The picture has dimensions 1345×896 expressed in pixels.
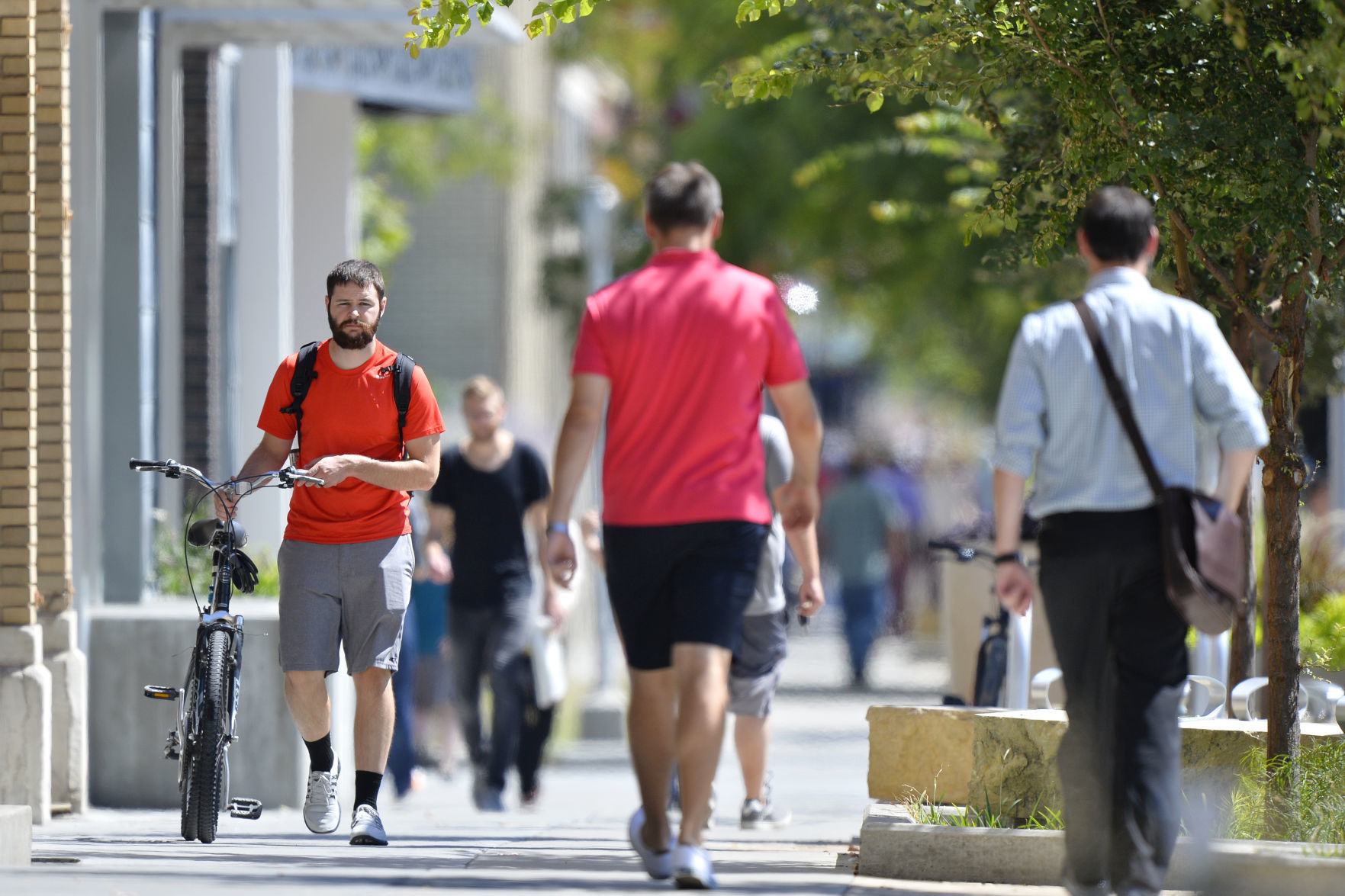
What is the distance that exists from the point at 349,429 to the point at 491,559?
145 inches

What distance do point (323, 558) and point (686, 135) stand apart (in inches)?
551

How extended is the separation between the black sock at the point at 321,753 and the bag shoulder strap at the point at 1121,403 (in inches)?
115

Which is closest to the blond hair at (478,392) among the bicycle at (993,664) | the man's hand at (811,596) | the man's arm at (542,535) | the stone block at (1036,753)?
the man's arm at (542,535)

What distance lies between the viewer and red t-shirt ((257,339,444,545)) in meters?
6.53

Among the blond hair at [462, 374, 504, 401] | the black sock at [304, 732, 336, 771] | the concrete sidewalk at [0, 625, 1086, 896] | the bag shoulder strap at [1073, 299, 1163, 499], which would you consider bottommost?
the concrete sidewalk at [0, 625, 1086, 896]

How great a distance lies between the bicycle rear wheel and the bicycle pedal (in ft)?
0.38

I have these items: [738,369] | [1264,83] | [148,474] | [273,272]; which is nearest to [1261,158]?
[1264,83]

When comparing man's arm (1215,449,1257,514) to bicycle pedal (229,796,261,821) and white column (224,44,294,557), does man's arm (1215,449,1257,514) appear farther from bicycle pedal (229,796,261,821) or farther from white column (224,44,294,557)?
white column (224,44,294,557)

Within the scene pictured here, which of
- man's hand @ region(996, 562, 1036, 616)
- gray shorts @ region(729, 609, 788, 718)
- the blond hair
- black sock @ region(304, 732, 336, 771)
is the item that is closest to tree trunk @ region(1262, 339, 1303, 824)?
man's hand @ region(996, 562, 1036, 616)

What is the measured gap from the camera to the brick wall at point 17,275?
7707 mm

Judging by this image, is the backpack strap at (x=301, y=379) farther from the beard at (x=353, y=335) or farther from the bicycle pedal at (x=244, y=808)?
the bicycle pedal at (x=244, y=808)

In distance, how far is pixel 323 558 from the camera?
6.56 metres

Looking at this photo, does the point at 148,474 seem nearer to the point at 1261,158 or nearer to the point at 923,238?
the point at 1261,158

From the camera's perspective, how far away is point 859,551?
66.1ft
